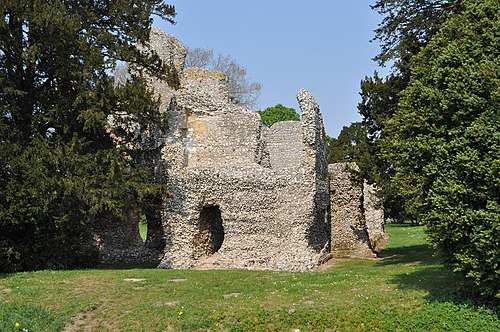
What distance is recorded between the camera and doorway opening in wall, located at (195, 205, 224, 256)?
21312 mm

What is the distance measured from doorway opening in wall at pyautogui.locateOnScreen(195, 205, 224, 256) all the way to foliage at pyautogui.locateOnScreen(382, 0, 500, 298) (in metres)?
10.5

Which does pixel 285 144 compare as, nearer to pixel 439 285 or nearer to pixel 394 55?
pixel 394 55

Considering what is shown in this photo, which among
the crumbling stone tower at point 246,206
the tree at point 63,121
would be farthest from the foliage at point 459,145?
the tree at point 63,121

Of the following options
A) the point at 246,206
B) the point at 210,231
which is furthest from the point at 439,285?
the point at 210,231

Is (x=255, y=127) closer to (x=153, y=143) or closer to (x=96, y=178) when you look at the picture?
(x=153, y=143)

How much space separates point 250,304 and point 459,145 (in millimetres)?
5322

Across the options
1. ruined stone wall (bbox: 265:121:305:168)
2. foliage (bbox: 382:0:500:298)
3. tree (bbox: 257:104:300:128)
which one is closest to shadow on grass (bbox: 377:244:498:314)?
foliage (bbox: 382:0:500:298)

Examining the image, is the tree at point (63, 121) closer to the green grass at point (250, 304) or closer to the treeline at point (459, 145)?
the green grass at point (250, 304)

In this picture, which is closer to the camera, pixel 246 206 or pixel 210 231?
pixel 246 206

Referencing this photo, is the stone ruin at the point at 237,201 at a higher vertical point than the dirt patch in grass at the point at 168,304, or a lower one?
higher

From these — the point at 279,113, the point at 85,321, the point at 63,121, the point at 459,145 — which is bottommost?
the point at 85,321

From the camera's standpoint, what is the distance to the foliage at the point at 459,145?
400 inches

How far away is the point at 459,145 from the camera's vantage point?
35.0ft

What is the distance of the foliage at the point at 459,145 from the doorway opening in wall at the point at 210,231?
10521 millimetres
